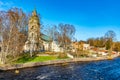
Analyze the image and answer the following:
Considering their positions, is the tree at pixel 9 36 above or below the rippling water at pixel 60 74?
above

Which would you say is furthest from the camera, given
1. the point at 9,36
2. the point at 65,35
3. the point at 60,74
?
the point at 65,35

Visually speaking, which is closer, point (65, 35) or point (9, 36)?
point (9, 36)

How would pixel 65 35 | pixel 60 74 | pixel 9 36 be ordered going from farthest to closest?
pixel 65 35
pixel 9 36
pixel 60 74

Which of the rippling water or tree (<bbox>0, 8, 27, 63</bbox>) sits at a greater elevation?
tree (<bbox>0, 8, 27, 63</bbox>)

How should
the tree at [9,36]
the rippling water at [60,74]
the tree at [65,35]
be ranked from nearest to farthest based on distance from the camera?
the rippling water at [60,74], the tree at [9,36], the tree at [65,35]

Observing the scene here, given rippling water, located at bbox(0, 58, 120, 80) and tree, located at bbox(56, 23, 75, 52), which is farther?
tree, located at bbox(56, 23, 75, 52)

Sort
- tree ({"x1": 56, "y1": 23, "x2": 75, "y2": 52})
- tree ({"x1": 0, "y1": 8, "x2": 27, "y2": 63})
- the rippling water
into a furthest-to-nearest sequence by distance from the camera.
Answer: tree ({"x1": 56, "y1": 23, "x2": 75, "y2": 52}), tree ({"x1": 0, "y1": 8, "x2": 27, "y2": 63}), the rippling water

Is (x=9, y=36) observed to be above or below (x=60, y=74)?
above

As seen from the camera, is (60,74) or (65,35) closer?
(60,74)

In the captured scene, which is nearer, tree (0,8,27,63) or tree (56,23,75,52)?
tree (0,8,27,63)

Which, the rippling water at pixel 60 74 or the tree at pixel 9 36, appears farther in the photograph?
the tree at pixel 9 36

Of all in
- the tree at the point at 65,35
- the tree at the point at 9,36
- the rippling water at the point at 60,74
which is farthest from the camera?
the tree at the point at 65,35

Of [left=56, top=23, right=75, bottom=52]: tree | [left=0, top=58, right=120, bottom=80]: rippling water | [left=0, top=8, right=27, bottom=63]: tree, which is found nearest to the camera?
[left=0, top=58, right=120, bottom=80]: rippling water

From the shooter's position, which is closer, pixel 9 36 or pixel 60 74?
pixel 60 74
